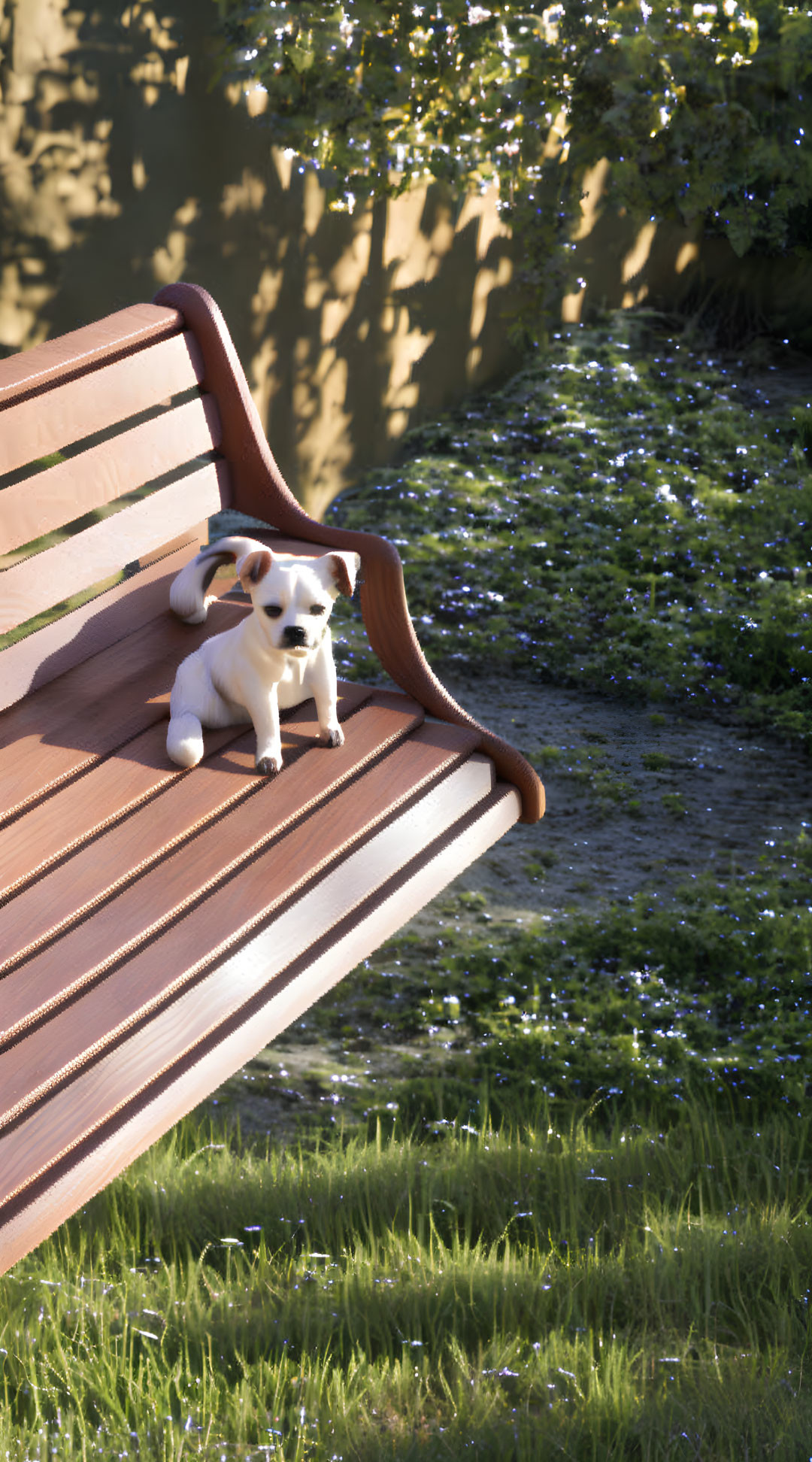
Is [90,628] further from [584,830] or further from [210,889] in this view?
[584,830]

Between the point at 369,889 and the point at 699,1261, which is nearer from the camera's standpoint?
the point at 369,889

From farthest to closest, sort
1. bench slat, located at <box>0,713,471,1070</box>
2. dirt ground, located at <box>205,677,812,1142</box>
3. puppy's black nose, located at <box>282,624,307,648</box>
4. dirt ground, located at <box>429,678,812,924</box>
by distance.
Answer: dirt ground, located at <box>429,678,812,924</box>, dirt ground, located at <box>205,677,812,1142</box>, puppy's black nose, located at <box>282,624,307,648</box>, bench slat, located at <box>0,713,471,1070</box>

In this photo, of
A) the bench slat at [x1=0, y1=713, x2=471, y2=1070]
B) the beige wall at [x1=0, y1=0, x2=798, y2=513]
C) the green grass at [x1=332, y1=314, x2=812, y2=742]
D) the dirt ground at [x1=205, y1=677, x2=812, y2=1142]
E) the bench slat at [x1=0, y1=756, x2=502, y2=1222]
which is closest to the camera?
the bench slat at [x1=0, y1=756, x2=502, y2=1222]

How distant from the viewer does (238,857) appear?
7.41 feet

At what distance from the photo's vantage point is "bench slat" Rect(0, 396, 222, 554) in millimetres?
2574

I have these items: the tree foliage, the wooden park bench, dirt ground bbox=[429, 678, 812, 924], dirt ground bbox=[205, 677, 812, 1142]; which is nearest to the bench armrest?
the wooden park bench

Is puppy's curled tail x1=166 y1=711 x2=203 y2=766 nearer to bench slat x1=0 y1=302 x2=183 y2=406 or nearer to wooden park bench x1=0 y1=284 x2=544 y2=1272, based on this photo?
wooden park bench x1=0 y1=284 x2=544 y2=1272

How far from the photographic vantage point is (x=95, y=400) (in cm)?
269

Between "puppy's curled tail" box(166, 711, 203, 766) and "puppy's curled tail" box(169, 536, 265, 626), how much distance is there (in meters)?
0.33

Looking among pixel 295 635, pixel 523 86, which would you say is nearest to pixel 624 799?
pixel 295 635

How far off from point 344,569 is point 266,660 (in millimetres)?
209

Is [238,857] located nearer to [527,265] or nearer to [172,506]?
→ [172,506]

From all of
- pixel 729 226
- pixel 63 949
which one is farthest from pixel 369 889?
pixel 729 226

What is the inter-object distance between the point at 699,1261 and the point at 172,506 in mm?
1670
